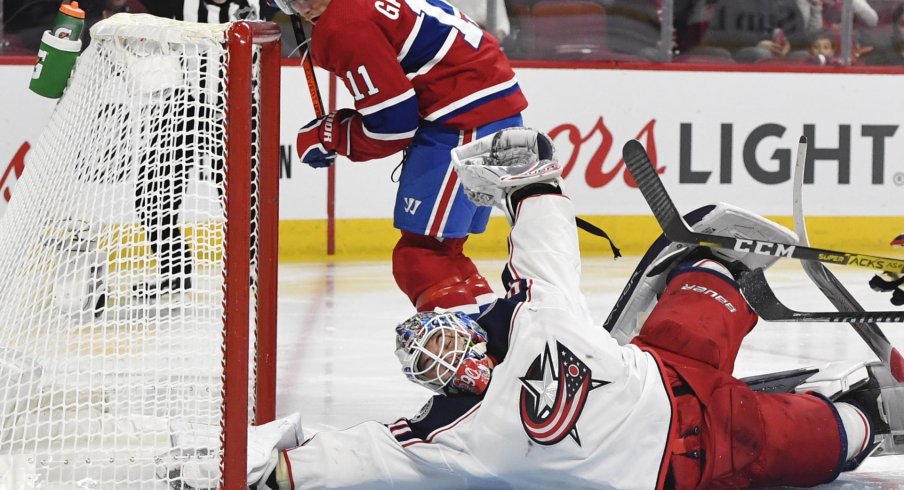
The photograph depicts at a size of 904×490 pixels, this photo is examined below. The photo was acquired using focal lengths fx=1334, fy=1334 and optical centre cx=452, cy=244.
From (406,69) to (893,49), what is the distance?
3.81m

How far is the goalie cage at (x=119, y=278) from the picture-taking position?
2.12 meters

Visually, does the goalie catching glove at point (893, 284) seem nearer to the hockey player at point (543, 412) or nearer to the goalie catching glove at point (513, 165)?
the hockey player at point (543, 412)

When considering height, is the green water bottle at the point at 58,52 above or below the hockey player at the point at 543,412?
above

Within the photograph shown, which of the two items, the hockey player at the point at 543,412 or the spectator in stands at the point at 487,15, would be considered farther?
the spectator in stands at the point at 487,15

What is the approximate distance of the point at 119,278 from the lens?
88.7 inches

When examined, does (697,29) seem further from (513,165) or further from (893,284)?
(513,165)

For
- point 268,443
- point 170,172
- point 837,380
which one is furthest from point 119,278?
point 837,380

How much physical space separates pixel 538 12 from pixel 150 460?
401cm

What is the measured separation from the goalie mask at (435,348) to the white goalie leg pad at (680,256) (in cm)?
58

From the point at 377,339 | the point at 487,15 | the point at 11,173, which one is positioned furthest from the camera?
the point at 487,15

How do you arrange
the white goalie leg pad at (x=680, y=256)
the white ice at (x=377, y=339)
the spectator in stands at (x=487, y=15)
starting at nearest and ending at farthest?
the white goalie leg pad at (x=680, y=256) < the white ice at (x=377, y=339) < the spectator in stands at (x=487, y=15)

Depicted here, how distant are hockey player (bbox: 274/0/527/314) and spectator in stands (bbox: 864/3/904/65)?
3513 mm

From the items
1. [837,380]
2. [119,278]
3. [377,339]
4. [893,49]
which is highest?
[893,49]

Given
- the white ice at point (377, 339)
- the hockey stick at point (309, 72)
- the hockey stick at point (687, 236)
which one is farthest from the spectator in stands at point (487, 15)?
the hockey stick at point (687, 236)
